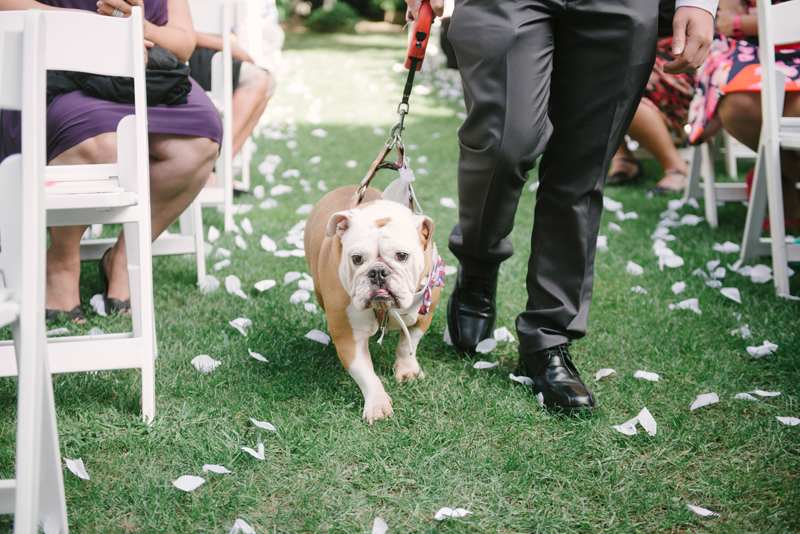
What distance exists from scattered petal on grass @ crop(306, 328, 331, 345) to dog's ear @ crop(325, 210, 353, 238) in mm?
628

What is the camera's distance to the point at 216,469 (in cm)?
170

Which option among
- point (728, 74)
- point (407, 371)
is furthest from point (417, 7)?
point (728, 74)

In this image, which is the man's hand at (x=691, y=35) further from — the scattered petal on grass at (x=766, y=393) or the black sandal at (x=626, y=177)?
the black sandal at (x=626, y=177)

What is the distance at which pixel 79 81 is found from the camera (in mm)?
2484

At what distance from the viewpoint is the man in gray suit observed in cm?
186

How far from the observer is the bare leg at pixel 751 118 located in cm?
330

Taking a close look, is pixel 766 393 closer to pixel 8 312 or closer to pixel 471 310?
pixel 471 310

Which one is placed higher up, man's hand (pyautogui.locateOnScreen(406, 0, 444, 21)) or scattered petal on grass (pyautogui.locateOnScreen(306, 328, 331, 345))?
man's hand (pyautogui.locateOnScreen(406, 0, 444, 21))

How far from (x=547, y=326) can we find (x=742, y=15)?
7.63ft

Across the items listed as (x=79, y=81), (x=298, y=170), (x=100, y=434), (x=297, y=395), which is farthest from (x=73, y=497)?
(x=298, y=170)

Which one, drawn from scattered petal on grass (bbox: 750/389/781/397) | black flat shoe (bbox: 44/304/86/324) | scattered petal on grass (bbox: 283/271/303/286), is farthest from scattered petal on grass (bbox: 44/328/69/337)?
scattered petal on grass (bbox: 750/389/781/397)

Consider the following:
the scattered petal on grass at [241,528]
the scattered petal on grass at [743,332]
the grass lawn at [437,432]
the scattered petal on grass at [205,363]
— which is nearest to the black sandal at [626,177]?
the grass lawn at [437,432]

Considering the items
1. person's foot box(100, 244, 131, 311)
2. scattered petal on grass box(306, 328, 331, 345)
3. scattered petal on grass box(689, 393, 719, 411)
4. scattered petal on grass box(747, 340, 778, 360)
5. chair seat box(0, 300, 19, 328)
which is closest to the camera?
chair seat box(0, 300, 19, 328)

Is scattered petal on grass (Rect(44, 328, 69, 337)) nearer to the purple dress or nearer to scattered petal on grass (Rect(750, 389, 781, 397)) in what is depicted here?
the purple dress
